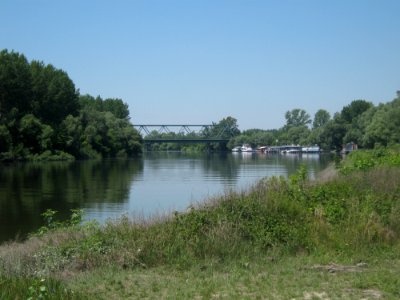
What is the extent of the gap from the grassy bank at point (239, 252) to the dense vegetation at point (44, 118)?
78.7 meters

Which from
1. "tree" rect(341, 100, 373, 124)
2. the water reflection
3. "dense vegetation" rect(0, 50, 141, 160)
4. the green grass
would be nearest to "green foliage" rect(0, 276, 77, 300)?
the green grass

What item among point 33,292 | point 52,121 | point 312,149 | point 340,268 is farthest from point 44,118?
point 312,149

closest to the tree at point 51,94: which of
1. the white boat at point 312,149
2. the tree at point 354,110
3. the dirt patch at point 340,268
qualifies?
the tree at point 354,110

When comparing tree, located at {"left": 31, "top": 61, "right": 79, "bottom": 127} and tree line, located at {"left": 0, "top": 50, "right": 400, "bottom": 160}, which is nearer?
tree line, located at {"left": 0, "top": 50, "right": 400, "bottom": 160}

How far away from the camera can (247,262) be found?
11586 millimetres

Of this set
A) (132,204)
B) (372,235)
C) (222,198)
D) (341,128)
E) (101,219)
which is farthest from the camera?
(341,128)

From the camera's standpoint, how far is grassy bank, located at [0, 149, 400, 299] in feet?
30.3

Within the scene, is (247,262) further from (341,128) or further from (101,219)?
(341,128)

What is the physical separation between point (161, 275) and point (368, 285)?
3.89m

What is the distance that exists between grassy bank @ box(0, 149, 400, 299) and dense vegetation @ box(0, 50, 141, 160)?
78748 millimetres

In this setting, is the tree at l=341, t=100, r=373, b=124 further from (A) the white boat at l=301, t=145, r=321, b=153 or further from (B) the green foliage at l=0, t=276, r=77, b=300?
(B) the green foliage at l=0, t=276, r=77, b=300

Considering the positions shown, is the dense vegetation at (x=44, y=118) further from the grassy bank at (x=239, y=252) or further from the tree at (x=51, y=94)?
the grassy bank at (x=239, y=252)

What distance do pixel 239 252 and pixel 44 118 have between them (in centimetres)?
9492

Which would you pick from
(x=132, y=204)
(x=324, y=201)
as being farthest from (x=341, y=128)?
(x=324, y=201)
